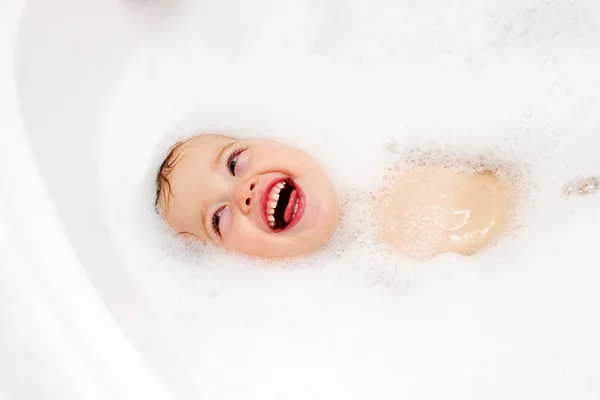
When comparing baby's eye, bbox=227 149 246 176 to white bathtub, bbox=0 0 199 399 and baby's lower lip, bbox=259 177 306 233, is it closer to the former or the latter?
baby's lower lip, bbox=259 177 306 233

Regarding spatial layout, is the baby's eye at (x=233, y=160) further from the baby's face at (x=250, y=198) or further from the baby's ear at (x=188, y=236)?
the baby's ear at (x=188, y=236)

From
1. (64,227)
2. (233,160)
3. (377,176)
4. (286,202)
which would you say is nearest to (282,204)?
(286,202)

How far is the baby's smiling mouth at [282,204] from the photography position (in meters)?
0.94

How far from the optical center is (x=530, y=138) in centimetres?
107

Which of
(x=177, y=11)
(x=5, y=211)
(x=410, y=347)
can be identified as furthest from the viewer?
(x=177, y=11)

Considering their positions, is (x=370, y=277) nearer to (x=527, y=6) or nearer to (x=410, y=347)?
(x=410, y=347)

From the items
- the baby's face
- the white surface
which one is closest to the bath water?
the white surface

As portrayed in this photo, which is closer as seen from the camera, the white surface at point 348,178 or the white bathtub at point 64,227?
the white bathtub at point 64,227

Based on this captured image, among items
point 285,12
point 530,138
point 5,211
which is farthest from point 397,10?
point 5,211

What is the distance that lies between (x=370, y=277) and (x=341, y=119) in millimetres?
312

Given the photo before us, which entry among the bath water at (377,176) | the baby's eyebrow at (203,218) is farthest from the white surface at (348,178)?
the baby's eyebrow at (203,218)

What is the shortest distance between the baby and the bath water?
0.05m

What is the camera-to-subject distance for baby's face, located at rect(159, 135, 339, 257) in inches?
36.7

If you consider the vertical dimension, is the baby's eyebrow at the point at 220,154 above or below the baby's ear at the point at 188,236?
above
